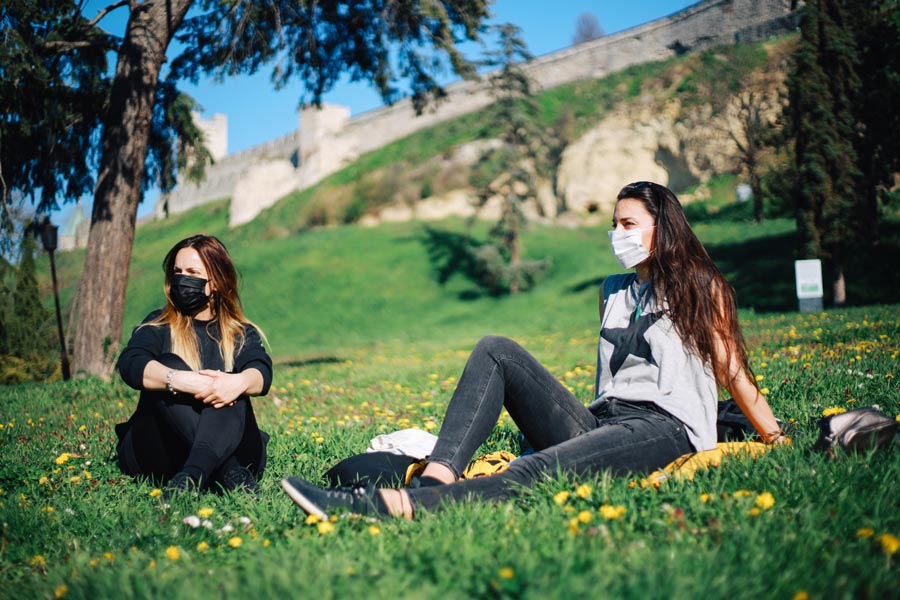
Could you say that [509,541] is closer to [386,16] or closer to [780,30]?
[386,16]

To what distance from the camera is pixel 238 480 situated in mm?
3461

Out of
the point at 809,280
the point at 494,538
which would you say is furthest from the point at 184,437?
the point at 809,280

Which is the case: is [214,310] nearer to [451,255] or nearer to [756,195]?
[451,255]

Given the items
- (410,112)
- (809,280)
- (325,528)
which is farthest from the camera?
(410,112)

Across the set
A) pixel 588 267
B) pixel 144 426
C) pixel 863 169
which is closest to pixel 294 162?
pixel 588 267

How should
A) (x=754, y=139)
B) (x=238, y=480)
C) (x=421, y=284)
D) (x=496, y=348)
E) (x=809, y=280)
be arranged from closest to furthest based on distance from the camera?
(x=496, y=348) < (x=238, y=480) < (x=809, y=280) < (x=754, y=139) < (x=421, y=284)

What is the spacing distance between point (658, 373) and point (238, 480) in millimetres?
2253

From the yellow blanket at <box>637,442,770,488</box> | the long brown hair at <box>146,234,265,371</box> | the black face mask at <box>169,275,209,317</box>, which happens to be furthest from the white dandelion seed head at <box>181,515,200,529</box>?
the yellow blanket at <box>637,442,770,488</box>

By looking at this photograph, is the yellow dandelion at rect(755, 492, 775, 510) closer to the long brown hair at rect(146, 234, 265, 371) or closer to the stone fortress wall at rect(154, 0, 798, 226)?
the long brown hair at rect(146, 234, 265, 371)

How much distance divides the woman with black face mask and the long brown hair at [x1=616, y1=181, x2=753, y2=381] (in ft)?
7.45

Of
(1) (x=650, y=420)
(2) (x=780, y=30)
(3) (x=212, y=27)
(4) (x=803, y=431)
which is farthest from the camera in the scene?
(2) (x=780, y=30)

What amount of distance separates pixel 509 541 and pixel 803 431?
1905 mm

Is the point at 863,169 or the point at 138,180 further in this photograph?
the point at 863,169

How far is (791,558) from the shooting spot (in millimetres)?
1900
